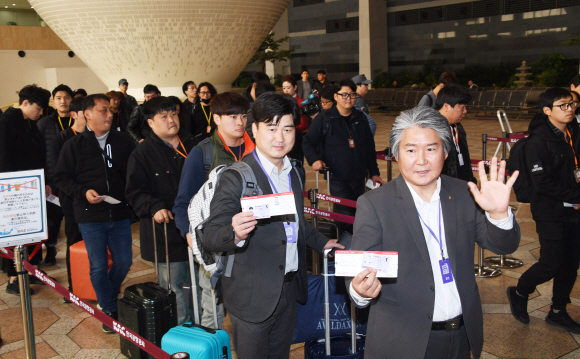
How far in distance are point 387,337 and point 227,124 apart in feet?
6.44

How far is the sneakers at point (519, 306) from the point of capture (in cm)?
426

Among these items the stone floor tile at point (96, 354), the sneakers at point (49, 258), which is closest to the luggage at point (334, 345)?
the stone floor tile at point (96, 354)

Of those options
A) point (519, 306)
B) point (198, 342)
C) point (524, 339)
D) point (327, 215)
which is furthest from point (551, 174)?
point (198, 342)

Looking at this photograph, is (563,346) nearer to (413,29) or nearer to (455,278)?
(455,278)

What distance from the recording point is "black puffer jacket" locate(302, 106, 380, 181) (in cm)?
541

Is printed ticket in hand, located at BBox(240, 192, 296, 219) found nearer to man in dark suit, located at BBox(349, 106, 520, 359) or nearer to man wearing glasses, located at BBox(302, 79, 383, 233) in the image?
man in dark suit, located at BBox(349, 106, 520, 359)

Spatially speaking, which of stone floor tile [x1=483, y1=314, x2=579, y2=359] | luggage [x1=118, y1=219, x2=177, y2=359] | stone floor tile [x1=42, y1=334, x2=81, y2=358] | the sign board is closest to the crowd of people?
stone floor tile [x1=483, y1=314, x2=579, y2=359]

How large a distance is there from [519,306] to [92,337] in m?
3.63

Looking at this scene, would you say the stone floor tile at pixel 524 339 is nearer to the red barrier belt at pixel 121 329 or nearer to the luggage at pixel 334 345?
the luggage at pixel 334 345

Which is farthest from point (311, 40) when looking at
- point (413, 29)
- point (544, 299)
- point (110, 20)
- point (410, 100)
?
point (544, 299)

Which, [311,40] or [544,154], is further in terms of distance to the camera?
[311,40]

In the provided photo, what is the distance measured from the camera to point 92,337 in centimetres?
430

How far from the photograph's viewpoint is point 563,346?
3852mm

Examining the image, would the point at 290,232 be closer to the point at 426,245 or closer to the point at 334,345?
the point at 426,245
